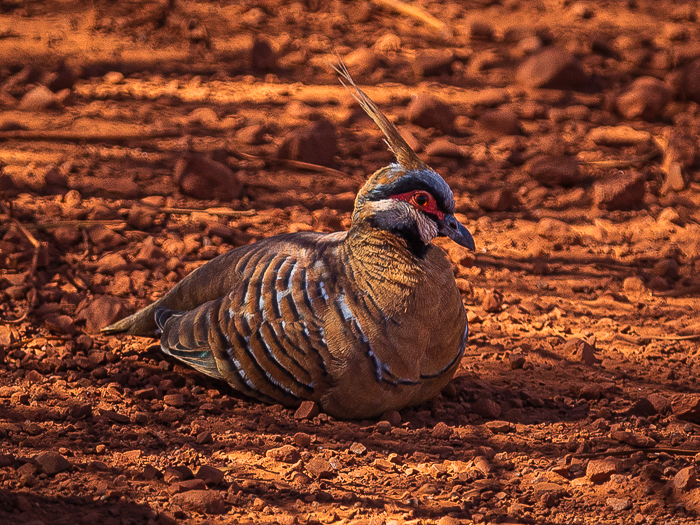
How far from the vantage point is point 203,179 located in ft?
22.0

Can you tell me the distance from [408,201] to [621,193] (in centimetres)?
338

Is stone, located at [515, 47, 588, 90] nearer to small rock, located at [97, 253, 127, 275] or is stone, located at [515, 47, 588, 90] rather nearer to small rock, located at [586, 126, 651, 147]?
small rock, located at [586, 126, 651, 147]

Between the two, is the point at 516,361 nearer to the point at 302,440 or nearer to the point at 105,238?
the point at 302,440

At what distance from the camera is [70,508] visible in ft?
11.4

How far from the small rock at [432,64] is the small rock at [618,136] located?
1587 millimetres

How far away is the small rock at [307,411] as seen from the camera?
4.30 metres

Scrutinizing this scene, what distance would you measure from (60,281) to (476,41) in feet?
18.0

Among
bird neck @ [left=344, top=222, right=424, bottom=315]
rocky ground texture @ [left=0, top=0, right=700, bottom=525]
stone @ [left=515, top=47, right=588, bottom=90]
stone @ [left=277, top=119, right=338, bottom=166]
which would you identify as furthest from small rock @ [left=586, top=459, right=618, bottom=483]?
stone @ [left=515, top=47, right=588, bottom=90]

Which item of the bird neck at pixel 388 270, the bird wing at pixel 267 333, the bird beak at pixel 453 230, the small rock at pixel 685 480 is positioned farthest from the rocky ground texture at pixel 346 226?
the bird beak at pixel 453 230

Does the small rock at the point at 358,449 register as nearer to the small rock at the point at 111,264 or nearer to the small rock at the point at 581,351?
the small rock at the point at 581,351

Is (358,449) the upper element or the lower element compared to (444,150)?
lower

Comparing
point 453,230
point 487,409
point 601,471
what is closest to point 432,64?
point 453,230

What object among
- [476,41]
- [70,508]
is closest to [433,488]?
[70,508]

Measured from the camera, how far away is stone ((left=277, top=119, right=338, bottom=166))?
7.22 meters
